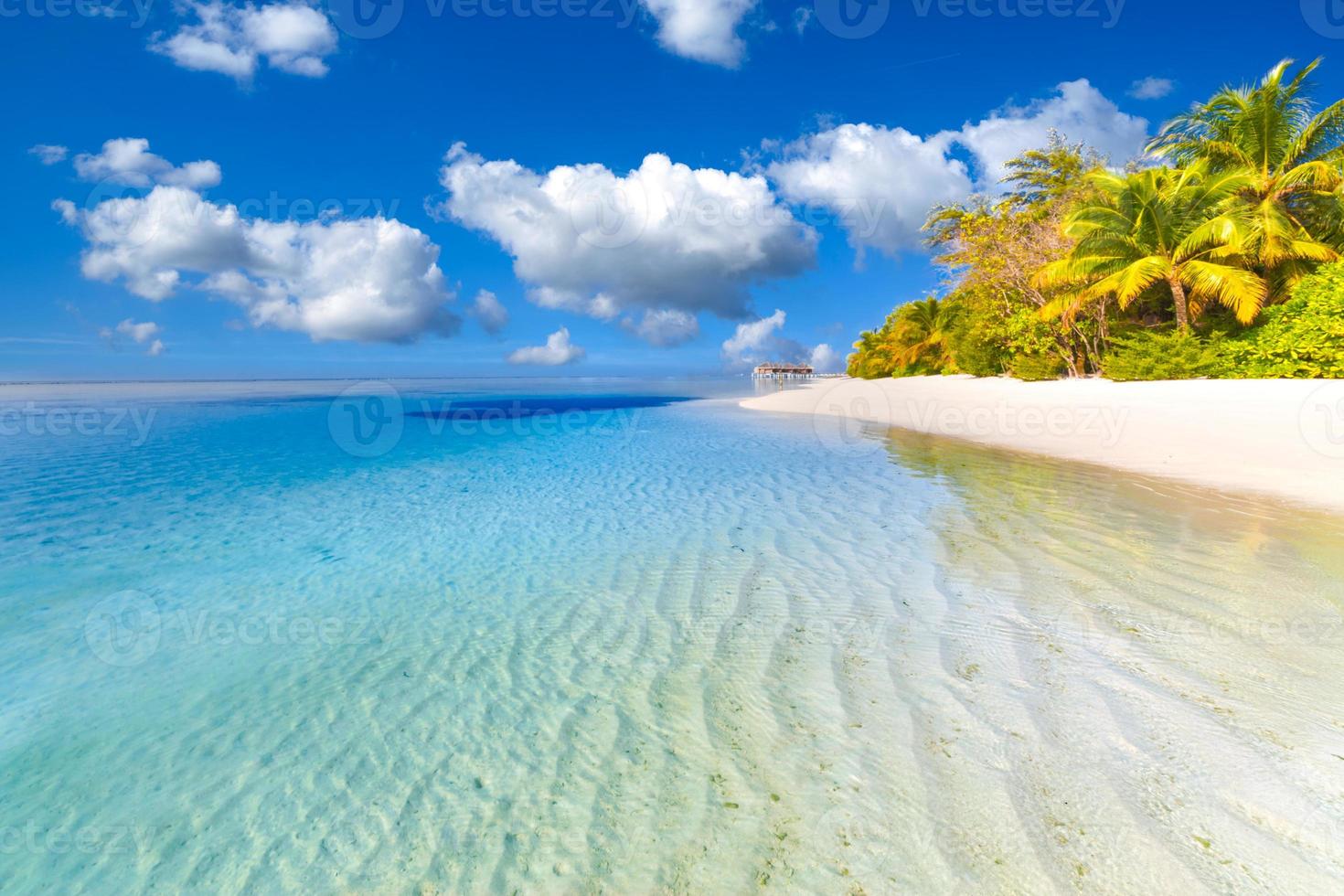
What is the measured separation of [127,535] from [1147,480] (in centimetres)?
1574

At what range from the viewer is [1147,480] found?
884 cm

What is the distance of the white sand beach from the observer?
8695 millimetres

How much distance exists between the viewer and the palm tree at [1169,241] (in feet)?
51.6

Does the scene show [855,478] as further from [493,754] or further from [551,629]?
[493,754]

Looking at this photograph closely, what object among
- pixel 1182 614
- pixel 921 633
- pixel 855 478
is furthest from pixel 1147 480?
pixel 921 633

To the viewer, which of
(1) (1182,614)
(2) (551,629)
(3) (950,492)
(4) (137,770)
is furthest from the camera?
(3) (950,492)

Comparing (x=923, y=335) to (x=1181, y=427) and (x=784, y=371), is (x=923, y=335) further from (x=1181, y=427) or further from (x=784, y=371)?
(x=784, y=371)

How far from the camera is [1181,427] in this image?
40.2ft
